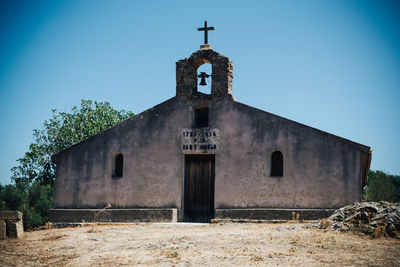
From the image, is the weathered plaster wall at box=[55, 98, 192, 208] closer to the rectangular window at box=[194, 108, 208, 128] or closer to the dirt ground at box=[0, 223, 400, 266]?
the rectangular window at box=[194, 108, 208, 128]

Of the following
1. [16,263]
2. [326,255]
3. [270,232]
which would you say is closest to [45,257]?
[16,263]

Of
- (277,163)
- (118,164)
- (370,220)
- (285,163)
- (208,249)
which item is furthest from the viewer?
(118,164)

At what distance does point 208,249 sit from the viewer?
884 cm

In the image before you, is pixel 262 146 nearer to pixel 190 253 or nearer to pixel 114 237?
pixel 114 237

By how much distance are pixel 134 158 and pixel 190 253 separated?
27.0 ft

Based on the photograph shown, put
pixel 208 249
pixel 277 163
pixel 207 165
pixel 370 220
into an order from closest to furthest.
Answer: pixel 208 249, pixel 370 220, pixel 277 163, pixel 207 165

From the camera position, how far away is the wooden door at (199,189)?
1553cm

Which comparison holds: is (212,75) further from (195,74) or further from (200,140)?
(200,140)

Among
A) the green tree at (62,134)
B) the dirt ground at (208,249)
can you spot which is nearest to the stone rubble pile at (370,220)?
the dirt ground at (208,249)

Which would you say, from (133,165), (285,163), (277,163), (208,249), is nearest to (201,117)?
(133,165)

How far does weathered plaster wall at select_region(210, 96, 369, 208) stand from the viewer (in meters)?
13.8

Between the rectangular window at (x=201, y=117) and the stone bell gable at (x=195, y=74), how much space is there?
592 millimetres

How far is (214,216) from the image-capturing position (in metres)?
15.2

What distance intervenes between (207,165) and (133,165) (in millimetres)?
2791
